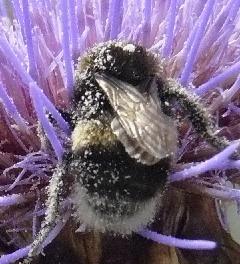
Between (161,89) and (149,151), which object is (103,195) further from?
(161,89)

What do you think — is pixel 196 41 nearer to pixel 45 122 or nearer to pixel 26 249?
pixel 45 122

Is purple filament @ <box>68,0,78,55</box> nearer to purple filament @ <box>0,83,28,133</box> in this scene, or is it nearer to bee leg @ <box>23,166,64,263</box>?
purple filament @ <box>0,83,28,133</box>

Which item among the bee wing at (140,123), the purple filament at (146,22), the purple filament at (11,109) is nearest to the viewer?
the bee wing at (140,123)

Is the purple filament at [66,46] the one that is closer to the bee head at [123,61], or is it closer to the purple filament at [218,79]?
the bee head at [123,61]

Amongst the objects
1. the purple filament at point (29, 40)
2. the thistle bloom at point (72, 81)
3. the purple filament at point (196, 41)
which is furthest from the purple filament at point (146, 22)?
the purple filament at point (29, 40)

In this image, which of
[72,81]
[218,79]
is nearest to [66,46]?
[72,81]

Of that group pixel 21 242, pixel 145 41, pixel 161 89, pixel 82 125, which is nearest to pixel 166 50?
pixel 145 41

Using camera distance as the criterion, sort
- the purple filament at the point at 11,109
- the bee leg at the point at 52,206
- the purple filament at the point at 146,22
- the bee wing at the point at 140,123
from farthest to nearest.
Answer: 1. the purple filament at the point at 146,22
2. the purple filament at the point at 11,109
3. the bee leg at the point at 52,206
4. the bee wing at the point at 140,123
